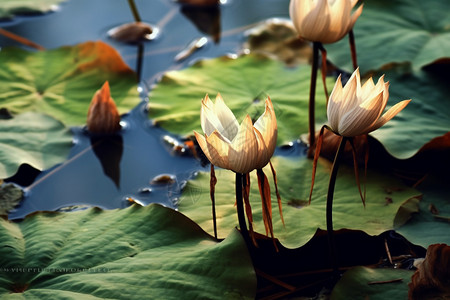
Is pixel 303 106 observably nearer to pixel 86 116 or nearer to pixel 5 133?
pixel 86 116

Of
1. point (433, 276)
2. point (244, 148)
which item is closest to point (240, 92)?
point (244, 148)

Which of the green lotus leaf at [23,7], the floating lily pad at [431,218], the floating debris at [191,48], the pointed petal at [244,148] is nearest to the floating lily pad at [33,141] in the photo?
the floating debris at [191,48]

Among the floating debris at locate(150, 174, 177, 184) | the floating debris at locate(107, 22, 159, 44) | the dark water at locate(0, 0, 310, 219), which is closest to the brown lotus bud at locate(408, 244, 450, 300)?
the dark water at locate(0, 0, 310, 219)

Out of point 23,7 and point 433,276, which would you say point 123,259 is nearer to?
point 433,276

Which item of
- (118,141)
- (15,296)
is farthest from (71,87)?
(15,296)

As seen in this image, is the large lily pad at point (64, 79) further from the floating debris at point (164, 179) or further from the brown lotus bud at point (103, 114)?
the floating debris at point (164, 179)

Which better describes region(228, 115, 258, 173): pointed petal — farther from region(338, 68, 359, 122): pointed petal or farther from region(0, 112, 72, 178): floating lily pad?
region(0, 112, 72, 178): floating lily pad
